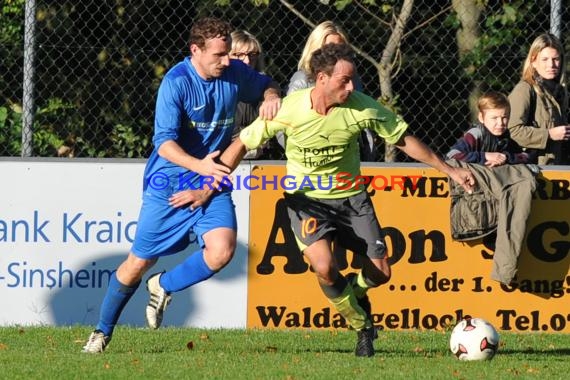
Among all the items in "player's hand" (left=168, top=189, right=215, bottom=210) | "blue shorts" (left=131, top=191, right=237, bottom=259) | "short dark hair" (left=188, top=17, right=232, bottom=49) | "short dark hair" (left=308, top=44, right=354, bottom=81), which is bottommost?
"blue shorts" (left=131, top=191, right=237, bottom=259)

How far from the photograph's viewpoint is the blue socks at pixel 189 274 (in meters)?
8.70

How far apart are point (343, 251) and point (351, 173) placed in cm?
194

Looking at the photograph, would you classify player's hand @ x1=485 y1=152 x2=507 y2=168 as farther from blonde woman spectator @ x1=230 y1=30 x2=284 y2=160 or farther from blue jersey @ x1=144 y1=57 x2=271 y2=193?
blue jersey @ x1=144 y1=57 x2=271 y2=193

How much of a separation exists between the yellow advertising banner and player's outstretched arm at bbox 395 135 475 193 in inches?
77.7

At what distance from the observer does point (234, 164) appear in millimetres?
8359

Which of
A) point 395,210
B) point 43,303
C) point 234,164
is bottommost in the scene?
point 43,303

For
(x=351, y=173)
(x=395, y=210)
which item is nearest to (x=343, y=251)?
(x=395, y=210)

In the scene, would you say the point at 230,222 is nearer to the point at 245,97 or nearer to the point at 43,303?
the point at 245,97

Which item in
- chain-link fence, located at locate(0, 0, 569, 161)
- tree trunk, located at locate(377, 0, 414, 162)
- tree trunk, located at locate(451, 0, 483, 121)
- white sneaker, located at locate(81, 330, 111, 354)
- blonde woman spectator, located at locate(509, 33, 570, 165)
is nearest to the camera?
white sneaker, located at locate(81, 330, 111, 354)

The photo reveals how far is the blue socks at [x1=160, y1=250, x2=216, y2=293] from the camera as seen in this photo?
343 inches

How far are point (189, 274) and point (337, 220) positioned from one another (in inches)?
39.8

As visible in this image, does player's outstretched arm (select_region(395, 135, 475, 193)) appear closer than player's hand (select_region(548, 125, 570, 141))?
Yes

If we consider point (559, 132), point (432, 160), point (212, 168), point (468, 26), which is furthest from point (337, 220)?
point (468, 26)

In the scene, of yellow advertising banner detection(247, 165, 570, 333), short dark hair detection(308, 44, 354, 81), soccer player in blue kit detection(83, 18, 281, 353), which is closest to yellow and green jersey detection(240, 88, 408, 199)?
soccer player in blue kit detection(83, 18, 281, 353)
